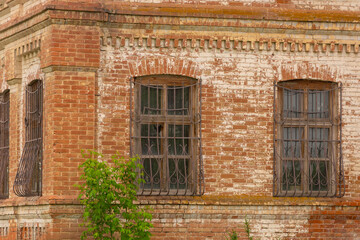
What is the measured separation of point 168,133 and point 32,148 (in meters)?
2.42

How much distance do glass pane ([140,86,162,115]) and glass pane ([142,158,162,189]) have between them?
0.81m

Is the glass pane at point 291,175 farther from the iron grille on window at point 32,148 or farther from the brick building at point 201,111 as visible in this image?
the iron grille on window at point 32,148

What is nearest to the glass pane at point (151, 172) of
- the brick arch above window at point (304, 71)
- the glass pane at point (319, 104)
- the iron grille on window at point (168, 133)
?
the iron grille on window at point (168, 133)

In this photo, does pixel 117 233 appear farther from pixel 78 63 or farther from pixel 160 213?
pixel 78 63

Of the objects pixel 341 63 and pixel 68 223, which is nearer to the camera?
pixel 68 223

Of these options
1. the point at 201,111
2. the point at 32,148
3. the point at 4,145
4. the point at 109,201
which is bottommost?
the point at 109,201

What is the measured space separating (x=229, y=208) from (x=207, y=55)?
2.60 meters

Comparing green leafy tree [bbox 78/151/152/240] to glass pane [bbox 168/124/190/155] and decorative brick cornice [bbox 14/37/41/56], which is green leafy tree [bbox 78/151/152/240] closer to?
glass pane [bbox 168/124/190/155]

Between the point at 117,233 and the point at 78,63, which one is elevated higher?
the point at 78,63

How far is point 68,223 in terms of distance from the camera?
1441 cm

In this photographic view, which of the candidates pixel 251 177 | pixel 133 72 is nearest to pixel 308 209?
pixel 251 177

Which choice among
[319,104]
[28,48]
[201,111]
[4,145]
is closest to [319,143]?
[319,104]

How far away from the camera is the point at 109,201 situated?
1398 cm

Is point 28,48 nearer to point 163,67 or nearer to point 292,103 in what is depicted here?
point 163,67
